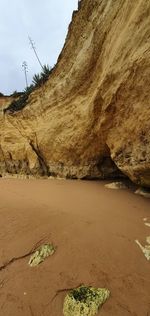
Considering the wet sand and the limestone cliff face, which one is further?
the limestone cliff face

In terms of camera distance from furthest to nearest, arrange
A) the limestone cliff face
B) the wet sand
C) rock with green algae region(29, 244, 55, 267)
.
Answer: the limestone cliff face < rock with green algae region(29, 244, 55, 267) < the wet sand

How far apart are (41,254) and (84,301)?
0.88 metres

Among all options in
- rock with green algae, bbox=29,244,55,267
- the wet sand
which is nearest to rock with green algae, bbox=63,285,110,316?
the wet sand

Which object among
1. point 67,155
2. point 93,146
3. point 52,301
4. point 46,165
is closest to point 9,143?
point 46,165

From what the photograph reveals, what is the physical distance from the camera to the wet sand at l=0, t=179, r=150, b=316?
1905 millimetres

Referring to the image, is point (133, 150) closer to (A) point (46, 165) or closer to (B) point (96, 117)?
(B) point (96, 117)

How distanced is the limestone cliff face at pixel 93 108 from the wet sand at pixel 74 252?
1.25 m

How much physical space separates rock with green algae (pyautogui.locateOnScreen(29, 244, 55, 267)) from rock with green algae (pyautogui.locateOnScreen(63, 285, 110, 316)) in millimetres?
624

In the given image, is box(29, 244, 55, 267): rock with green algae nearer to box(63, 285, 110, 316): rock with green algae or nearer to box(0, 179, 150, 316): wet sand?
box(0, 179, 150, 316): wet sand

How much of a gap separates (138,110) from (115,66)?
112 centimetres

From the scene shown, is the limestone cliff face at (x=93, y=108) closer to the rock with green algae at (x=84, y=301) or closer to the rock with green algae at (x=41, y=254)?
the rock with green algae at (x=41, y=254)

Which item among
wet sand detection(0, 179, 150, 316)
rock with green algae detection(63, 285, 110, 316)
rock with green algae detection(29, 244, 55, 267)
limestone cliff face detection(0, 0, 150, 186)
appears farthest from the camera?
limestone cliff face detection(0, 0, 150, 186)

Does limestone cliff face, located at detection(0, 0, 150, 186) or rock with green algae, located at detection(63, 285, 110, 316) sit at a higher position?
limestone cliff face, located at detection(0, 0, 150, 186)

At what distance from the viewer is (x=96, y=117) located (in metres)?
5.41
